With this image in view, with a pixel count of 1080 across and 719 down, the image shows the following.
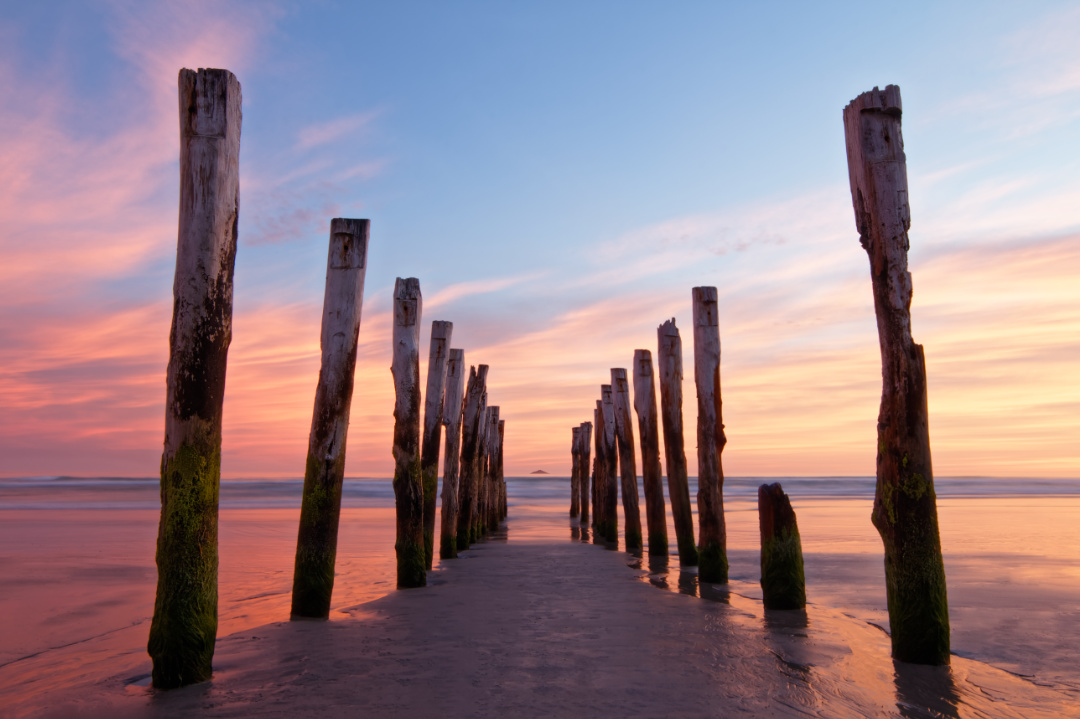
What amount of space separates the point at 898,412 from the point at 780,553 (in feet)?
7.48

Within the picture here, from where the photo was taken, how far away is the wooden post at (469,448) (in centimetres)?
1330

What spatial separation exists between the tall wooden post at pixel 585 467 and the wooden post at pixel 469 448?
7.20 meters

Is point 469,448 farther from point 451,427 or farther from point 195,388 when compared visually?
point 195,388

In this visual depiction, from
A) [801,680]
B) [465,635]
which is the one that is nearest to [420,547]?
[465,635]

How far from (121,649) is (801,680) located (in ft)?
14.6

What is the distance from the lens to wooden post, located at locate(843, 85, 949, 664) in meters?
4.34

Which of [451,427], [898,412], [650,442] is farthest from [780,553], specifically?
[451,427]

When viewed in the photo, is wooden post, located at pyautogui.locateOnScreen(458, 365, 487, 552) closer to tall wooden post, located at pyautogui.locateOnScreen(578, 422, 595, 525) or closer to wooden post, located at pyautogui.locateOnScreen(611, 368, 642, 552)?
wooden post, located at pyautogui.locateOnScreen(611, 368, 642, 552)

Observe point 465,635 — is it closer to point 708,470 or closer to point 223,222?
point 223,222

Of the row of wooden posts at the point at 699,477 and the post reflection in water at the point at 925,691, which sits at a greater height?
the row of wooden posts at the point at 699,477

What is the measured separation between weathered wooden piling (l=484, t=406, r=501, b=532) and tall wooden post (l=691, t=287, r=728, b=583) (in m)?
10.7

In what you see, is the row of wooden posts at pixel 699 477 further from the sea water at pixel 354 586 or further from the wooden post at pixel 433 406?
the wooden post at pixel 433 406

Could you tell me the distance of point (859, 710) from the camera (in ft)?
11.5

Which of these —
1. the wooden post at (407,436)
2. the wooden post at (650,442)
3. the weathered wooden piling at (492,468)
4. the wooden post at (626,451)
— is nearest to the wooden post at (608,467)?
the wooden post at (626,451)
